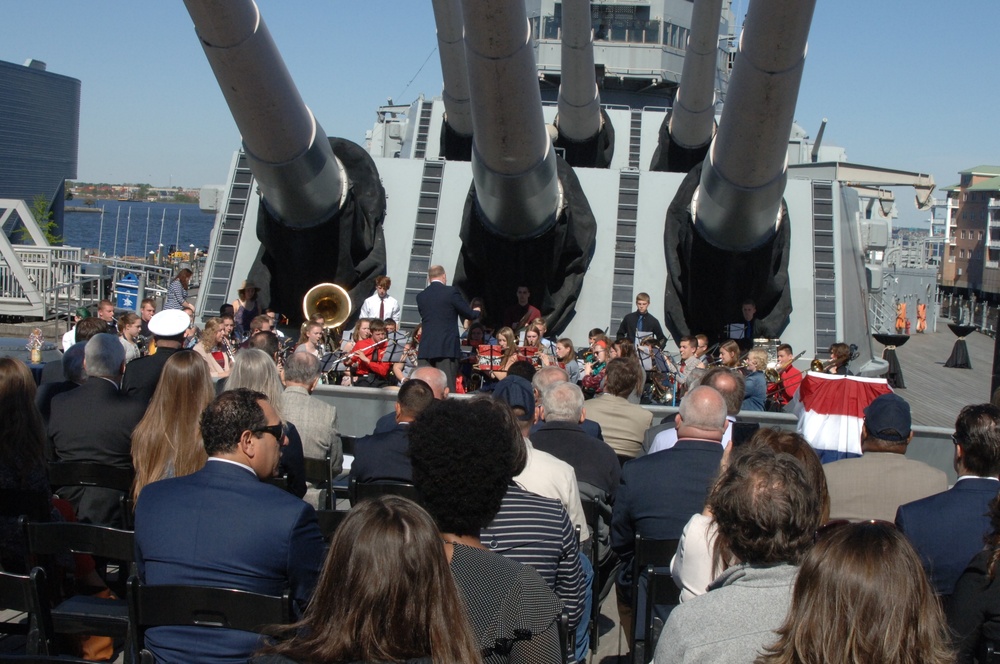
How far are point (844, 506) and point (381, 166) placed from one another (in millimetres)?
7884

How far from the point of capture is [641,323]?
937 cm

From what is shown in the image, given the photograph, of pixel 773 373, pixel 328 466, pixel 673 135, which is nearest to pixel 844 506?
pixel 328 466

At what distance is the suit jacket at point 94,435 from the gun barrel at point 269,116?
11.8 feet

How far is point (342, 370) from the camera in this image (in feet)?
27.7

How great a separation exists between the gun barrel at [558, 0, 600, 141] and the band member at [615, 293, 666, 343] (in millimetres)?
3413

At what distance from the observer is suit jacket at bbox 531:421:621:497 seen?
4.11 m

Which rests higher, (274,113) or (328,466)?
(274,113)

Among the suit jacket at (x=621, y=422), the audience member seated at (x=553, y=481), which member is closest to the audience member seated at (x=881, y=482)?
the audience member seated at (x=553, y=481)

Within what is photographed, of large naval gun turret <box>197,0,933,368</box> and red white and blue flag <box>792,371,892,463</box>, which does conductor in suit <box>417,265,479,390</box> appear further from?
red white and blue flag <box>792,371,892,463</box>

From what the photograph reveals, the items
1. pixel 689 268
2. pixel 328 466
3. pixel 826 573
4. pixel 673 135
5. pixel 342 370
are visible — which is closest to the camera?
pixel 826 573

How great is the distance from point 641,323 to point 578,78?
388 cm

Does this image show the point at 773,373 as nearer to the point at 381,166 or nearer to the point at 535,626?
the point at 381,166

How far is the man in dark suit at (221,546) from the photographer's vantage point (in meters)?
2.69

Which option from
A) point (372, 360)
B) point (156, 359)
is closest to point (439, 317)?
point (372, 360)
